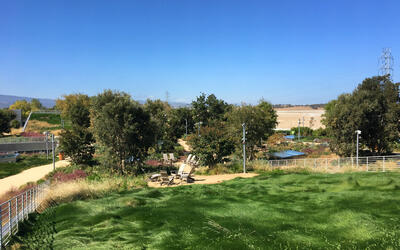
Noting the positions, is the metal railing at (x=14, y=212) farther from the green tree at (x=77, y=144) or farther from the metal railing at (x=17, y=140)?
the metal railing at (x=17, y=140)

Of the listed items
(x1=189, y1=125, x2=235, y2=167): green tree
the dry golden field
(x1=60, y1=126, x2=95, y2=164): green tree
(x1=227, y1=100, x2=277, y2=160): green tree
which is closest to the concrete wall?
(x1=60, y1=126, x2=95, y2=164): green tree

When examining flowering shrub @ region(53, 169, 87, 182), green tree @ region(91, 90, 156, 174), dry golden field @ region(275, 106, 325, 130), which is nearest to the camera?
flowering shrub @ region(53, 169, 87, 182)

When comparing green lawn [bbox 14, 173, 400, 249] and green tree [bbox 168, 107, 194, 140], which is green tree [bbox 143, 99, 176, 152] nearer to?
green tree [bbox 168, 107, 194, 140]

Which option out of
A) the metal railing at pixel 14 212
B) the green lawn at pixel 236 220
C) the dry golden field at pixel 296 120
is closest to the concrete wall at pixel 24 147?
the metal railing at pixel 14 212

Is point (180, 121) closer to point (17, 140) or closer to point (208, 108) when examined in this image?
point (208, 108)

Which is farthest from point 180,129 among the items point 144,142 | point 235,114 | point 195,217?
point 195,217

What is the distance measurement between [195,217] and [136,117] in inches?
422

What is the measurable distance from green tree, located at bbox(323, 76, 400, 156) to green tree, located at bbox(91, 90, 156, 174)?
1608 centimetres

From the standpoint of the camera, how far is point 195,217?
6.86 meters

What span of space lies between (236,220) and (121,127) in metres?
11.0

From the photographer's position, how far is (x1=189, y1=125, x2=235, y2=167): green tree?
17047 mm

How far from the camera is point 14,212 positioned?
7.54 m

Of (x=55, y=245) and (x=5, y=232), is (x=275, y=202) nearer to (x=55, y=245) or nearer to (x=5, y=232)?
(x=55, y=245)

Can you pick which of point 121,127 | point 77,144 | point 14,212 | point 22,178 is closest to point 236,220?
point 14,212
